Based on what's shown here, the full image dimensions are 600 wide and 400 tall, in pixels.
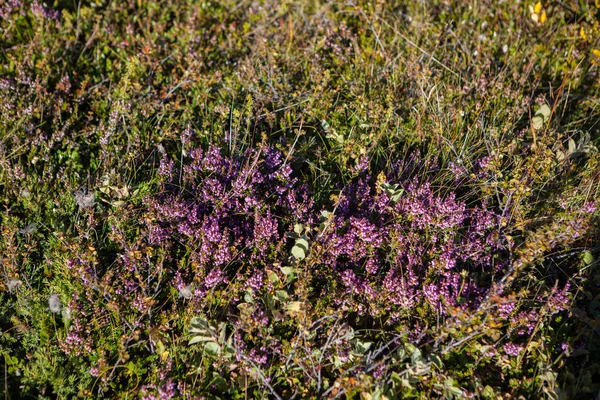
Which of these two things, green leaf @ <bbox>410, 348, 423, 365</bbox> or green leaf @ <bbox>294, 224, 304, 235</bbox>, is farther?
green leaf @ <bbox>294, 224, 304, 235</bbox>

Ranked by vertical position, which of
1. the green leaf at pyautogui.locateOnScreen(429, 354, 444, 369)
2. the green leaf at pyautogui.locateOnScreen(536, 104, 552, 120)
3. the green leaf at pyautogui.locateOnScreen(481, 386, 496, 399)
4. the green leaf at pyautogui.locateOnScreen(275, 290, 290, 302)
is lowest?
the green leaf at pyautogui.locateOnScreen(481, 386, 496, 399)

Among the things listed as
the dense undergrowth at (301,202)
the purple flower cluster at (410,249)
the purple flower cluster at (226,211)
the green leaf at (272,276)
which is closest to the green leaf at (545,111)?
the dense undergrowth at (301,202)

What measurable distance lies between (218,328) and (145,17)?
3.15 metres

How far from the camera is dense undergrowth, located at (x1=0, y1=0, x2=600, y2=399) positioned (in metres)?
3.00

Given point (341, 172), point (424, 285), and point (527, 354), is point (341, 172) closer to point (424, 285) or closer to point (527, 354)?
point (424, 285)

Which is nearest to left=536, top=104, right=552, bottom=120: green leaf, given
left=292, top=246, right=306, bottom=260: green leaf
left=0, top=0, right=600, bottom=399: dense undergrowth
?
left=0, top=0, right=600, bottom=399: dense undergrowth

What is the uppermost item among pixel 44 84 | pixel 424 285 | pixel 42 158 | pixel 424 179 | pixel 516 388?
pixel 44 84

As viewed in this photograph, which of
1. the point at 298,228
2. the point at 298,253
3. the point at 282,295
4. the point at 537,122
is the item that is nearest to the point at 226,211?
the point at 298,228

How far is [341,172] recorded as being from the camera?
3793 millimetres

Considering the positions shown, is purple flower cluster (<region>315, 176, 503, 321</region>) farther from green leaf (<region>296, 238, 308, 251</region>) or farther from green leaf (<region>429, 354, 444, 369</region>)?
green leaf (<region>429, 354, 444, 369</region>)

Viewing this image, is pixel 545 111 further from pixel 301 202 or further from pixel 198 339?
pixel 198 339

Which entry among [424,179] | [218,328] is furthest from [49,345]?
[424,179]

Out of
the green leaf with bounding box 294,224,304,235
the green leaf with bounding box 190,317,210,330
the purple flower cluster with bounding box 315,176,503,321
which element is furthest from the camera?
the green leaf with bounding box 294,224,304,235

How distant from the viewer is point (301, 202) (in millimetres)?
3662
